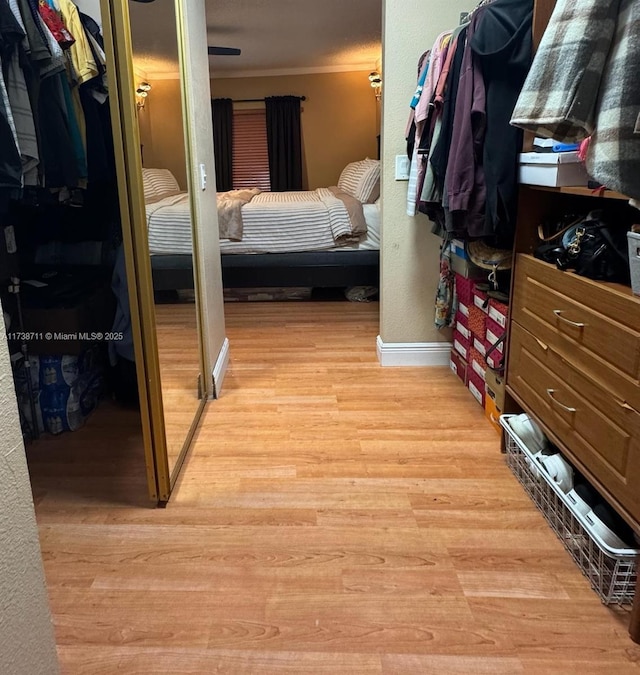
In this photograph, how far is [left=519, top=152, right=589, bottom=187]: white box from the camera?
1517 mm

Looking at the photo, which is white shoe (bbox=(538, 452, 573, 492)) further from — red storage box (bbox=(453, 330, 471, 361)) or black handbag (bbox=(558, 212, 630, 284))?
red storage box (bbox=(453, 330, 471, 361))

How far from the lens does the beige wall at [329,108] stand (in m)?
7.05

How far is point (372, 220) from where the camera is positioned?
4344 mm

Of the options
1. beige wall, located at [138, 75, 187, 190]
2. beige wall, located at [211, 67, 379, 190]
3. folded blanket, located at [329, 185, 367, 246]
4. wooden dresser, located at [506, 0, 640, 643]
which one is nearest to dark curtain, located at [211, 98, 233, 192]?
beige wall, located at [211, 67, 379, 190]

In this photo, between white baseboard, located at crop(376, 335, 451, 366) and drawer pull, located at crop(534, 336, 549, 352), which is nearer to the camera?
drawer pull, located at crop(534, 336, 549, 352)

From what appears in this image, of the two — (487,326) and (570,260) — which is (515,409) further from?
(570,260)

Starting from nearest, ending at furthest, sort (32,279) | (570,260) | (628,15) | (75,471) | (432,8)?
(628,15)
(570,260)
(75,471)
(32,279)
(432,8)

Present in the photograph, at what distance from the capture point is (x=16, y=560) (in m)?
0.80

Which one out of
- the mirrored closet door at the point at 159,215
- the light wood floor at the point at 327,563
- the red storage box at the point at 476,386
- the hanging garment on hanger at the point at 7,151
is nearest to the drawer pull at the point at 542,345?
the light wood floor at the point at 327,563

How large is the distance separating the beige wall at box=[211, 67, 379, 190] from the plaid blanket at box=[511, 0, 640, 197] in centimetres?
668

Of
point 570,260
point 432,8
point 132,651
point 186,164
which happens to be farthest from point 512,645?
point 432,8

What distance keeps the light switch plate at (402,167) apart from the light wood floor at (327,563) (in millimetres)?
1186

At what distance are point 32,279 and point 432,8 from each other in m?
2.20

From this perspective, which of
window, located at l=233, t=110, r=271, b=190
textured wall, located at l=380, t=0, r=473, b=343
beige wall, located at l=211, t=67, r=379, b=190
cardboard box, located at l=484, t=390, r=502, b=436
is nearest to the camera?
cardboard box, located at l=484, t=390, r=502, b=436
